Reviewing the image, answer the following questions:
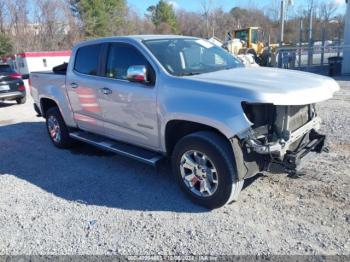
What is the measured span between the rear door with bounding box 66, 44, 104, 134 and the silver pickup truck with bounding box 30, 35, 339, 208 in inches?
0.7

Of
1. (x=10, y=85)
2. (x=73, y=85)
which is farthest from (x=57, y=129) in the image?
(x=10, y=85)

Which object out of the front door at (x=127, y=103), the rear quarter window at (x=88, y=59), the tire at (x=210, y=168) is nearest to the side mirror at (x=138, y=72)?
the front door at (x=127, y=103)

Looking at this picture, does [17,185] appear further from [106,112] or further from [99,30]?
[99,30]

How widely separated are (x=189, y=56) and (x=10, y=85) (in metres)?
9.65

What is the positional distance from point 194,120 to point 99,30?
5792 cm

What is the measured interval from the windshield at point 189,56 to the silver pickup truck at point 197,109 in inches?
0.6

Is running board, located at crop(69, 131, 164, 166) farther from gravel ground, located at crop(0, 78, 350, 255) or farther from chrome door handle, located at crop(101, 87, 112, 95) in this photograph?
chrome door handle, located at crop(101, 87, 112, 95)

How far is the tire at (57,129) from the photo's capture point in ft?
21.2

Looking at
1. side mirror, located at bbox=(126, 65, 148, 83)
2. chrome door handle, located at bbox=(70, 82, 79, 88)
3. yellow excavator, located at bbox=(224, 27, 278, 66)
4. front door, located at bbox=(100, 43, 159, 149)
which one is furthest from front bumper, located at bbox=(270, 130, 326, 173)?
yellow excavator, located at bbox=(224, 27, 278, 66)

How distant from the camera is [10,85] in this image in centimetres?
1225

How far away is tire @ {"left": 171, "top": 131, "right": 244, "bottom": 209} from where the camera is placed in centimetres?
369

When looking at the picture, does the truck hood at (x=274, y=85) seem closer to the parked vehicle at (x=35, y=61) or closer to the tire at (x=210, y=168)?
the tire at (x=210, y=168)

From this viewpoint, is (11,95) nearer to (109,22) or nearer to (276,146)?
(276,146)

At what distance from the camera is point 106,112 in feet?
16.8
